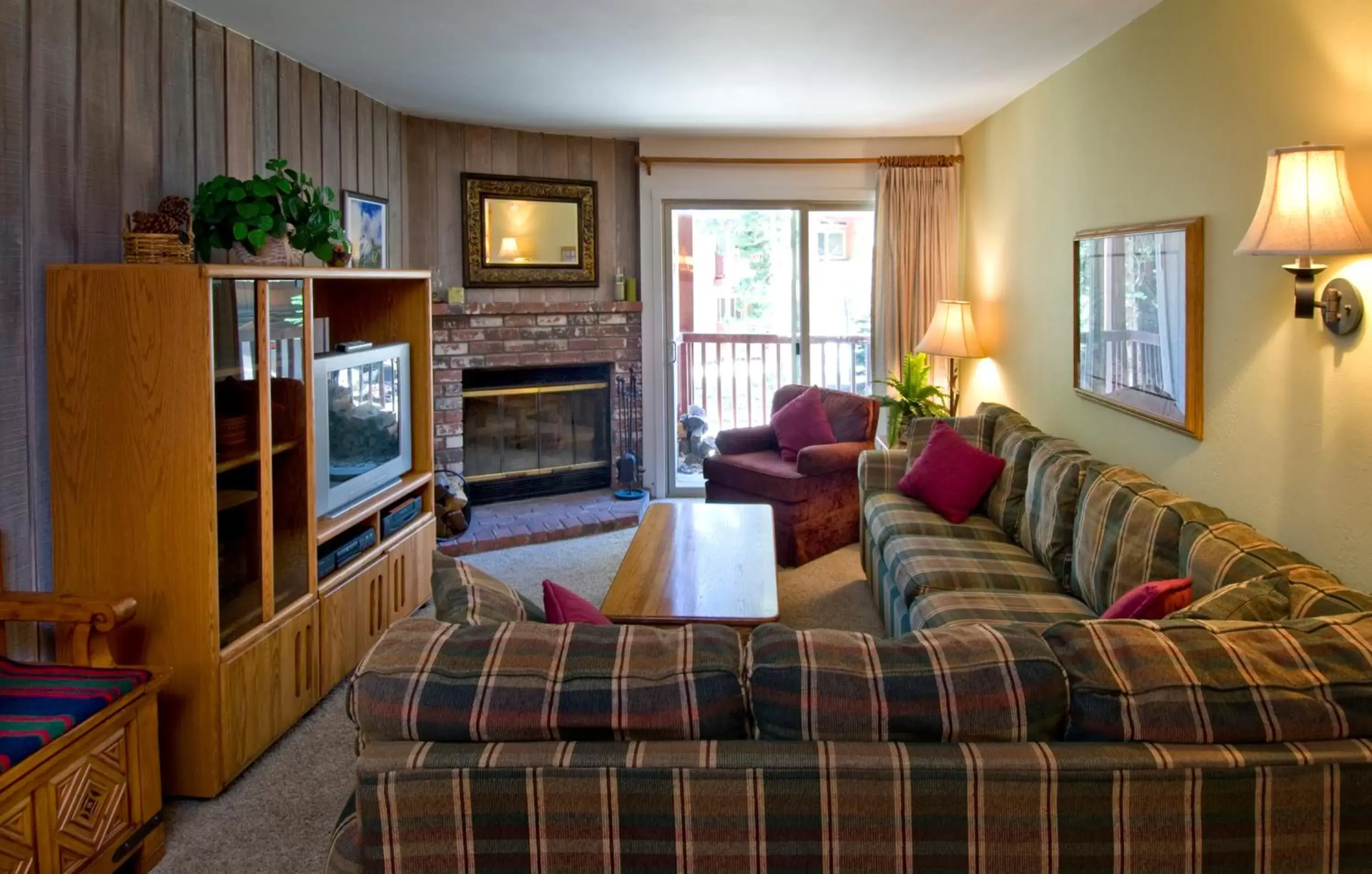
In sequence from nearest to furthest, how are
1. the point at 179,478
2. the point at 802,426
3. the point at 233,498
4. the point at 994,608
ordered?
the point at 179,478 → the point at 233,498 → the point at 994,608 → the point at 802,426

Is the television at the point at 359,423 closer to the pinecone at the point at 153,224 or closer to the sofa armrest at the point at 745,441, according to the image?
the pinecone at the point at 153,224

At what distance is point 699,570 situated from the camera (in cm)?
373

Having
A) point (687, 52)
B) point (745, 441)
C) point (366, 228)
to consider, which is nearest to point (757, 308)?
point (745, 441)

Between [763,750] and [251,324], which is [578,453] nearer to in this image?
[251,324]

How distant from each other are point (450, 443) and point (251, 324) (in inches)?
128

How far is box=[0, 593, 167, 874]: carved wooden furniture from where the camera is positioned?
2.16 m

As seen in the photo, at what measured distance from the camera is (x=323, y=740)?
11.0 ft

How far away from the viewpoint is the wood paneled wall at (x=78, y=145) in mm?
2789

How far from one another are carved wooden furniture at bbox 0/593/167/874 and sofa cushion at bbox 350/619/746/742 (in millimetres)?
1051

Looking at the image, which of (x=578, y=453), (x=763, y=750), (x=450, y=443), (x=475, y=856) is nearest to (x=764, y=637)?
(x=763, y=750)

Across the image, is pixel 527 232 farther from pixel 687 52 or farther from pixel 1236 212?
pixel 1236 212

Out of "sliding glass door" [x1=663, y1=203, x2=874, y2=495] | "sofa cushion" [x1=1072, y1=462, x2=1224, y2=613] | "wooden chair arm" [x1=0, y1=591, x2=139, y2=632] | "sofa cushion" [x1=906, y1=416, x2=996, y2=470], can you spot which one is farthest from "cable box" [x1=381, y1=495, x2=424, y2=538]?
"sliding glass door" [x1=663, y1=203, x2=874, y2=495]

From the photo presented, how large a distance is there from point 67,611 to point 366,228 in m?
3.23

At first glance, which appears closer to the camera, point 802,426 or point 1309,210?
point 1309,210
